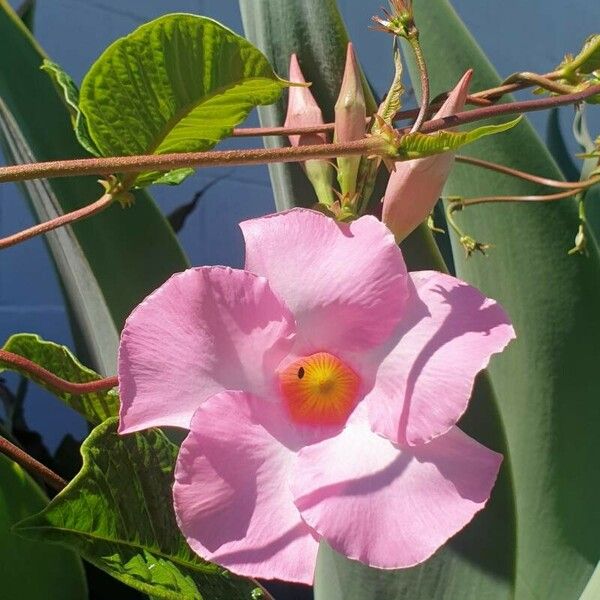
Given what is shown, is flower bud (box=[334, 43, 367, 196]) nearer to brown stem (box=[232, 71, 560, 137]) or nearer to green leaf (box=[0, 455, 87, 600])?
brown stem (box=[232, 71, 560, 137])

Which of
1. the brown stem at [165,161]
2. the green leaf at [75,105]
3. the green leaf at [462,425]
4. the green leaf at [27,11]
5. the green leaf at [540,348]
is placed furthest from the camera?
the green leaf at [27,11]

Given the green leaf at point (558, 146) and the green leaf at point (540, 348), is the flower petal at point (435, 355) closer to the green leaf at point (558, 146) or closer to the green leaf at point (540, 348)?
the green leaf at point (540, 348)

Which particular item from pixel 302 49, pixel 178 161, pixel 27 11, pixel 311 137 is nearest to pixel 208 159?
pixel 178 161

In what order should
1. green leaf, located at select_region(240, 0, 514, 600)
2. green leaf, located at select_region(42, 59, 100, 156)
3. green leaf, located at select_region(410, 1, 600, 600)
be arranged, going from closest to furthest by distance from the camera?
1. green leaf, located at select_region(42, 59, 100, 156)
2. green leaf, located at select_region(240, 0, 514, 600)
3. green leaf, located at select_region(410, 1, 600, 600)

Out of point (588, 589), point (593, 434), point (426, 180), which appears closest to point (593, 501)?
point (593, 434)

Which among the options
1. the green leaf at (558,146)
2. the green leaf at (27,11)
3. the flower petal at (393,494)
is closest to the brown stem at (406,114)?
A: the flower petal at (393,494)

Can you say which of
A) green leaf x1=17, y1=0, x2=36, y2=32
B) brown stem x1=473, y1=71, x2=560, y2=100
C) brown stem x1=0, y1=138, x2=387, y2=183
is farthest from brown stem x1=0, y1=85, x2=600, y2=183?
green leaf x1=17, y1=0, x2=36, y2=32

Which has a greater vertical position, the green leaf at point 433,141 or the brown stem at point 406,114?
the brown stem at point 406,114
